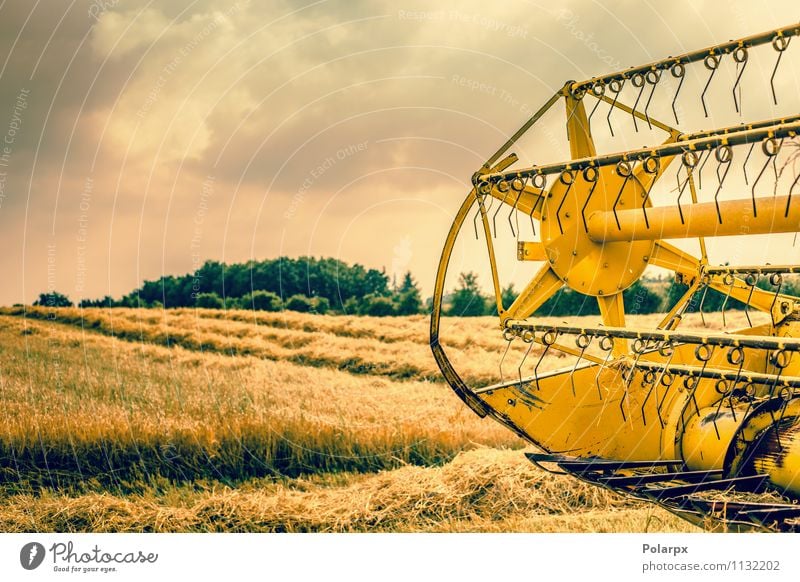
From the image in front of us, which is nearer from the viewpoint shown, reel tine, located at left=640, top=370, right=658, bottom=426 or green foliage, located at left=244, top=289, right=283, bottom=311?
reel tine, located at left=640, top=370, right=658, bottom=426

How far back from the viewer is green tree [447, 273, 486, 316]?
952 cm

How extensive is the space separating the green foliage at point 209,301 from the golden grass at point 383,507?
7.55m

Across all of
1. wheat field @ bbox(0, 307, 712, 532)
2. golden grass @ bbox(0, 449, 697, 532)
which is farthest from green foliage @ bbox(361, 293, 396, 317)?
golden grass @ bbox(0, 449, 697, 532)

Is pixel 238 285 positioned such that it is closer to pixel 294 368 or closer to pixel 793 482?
pixel 294 368

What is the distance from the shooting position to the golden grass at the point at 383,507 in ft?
16.1

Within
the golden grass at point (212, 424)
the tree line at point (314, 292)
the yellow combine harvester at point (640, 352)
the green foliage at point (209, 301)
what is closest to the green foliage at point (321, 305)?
the tree line at point (314, 292)

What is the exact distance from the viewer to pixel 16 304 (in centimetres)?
1323

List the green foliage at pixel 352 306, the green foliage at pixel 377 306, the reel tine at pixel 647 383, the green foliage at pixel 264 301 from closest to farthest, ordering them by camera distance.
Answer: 1. the reel tine at pixel 647 383
2. the green foliage at pixel 352 306
3. the green foliage at pixel 377 306
4. the green foliage at pixel 264 301

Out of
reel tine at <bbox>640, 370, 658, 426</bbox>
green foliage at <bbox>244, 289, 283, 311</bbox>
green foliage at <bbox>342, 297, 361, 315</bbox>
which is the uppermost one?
green foliage at <bbox>244, 289, 283, 311</bbox>

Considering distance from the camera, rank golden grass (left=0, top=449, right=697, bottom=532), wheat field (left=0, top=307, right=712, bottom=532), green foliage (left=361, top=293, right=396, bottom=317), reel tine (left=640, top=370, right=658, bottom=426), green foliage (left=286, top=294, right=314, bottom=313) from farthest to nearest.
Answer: green foliage (left=286, top=294, right=314, bottom=313), green foliage (left=361, top=293, right=396, bottom=317), wheat field (left=0, top=307, right=712, bottom=532), golden grass (left=0, top=449, right=697, bottom=532), reel tine (left=640, top=370, right=658, bottom=426)

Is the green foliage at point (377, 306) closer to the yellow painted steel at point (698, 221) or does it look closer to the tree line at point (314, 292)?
the tree line at point (314, 292)

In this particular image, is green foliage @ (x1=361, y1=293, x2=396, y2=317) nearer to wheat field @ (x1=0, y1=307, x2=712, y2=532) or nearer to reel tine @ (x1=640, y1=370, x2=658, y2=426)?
wheat field @ (x1=0, y1=307, x2=712, y2=532)

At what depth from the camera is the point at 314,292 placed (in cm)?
1119

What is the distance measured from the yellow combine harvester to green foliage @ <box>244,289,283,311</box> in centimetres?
758
